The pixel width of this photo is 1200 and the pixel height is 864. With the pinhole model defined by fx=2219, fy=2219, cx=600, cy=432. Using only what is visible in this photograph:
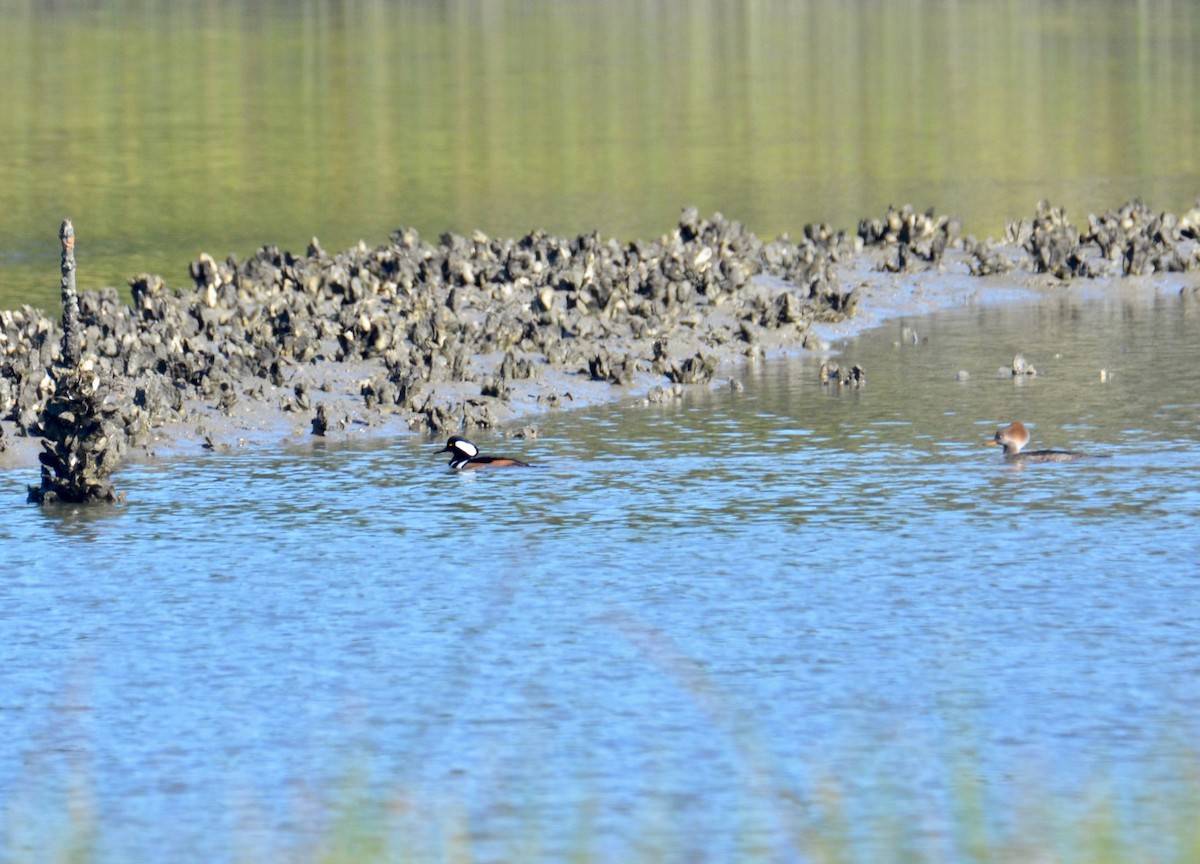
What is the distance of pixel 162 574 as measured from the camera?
44.1ft

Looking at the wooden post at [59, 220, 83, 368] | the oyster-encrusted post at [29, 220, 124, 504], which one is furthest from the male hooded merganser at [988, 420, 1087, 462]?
the wooden post at [59, 220, 83, 368]

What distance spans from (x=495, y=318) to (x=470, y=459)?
556 cm

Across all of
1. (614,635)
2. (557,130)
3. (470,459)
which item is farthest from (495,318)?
(557,130)

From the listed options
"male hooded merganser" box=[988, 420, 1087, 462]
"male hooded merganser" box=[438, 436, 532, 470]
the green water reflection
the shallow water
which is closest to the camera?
the shallow water

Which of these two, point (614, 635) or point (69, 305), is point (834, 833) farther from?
point (69, 305)

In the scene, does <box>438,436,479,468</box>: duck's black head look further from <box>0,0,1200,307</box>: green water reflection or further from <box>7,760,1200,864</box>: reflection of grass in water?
<box>0,0,1200,307</box>: green water reflection

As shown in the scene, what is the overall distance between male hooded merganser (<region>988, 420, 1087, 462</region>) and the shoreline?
4196mm

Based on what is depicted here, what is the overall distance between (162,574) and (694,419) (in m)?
6.26

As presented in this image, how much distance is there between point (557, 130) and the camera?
159ft

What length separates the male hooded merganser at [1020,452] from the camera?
16.0 meters

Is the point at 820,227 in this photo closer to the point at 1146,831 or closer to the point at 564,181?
the point at 564,181

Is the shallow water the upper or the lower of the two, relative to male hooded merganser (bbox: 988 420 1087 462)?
lower

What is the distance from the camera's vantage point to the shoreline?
18.6 metres

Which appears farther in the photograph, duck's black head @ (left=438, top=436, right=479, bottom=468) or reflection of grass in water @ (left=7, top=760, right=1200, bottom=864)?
duck's black head @ (left=438, top=436, right=479, bottom=468)
